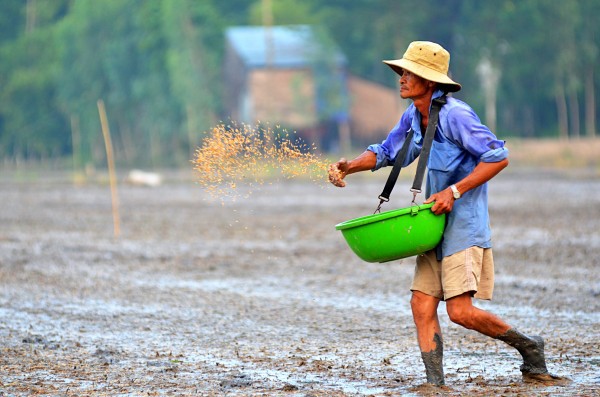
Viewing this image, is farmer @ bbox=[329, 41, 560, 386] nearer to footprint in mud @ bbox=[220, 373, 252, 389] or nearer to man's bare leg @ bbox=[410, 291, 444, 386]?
man's bare leg @ bbox=[410, 291, 444, 386]

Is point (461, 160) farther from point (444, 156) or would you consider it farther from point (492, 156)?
point (492, 156)

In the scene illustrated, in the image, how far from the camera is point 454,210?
257 inches

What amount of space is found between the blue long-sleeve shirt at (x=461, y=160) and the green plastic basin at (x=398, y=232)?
9 centimetres

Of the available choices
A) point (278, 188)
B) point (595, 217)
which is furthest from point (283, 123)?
point (595, 217)

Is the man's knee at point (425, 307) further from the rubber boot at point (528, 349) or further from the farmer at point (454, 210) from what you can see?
the rubber boot at point (528, 349)

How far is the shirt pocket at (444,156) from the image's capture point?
6562 mm

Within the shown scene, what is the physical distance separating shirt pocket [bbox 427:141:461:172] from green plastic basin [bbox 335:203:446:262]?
0.88 ft

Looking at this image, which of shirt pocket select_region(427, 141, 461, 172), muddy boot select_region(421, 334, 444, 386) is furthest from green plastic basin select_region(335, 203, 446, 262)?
muddy boot select_region(421, 334, 444, 386)

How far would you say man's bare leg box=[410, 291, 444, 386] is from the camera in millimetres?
6625

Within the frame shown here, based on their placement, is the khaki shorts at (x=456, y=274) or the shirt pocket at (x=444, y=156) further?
the shirt pocket at (x=444, y=156)

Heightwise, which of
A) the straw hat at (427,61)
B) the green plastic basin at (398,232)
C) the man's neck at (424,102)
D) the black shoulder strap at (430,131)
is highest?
the straw hat at (427,61)

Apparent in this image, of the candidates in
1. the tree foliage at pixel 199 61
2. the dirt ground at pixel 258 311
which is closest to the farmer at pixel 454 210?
the dirt ground at pixel 258 311

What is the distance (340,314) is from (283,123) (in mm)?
50410

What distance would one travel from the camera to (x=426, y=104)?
21.9 ft
